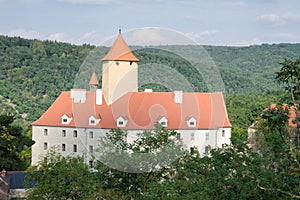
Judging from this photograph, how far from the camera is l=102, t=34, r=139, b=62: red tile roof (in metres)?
41.1

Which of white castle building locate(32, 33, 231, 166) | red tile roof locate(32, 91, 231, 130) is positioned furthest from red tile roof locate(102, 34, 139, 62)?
red tile roof locate(32, 91, 231, 130)

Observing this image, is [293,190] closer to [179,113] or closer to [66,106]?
[179,113]

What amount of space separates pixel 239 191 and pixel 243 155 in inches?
98.4

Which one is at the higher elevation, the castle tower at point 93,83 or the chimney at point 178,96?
the castle tower at point 93,83

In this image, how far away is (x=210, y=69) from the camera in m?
39.7

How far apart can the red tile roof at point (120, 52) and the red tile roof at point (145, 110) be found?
2808 millimetres

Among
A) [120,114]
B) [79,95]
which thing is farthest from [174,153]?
[79,95]

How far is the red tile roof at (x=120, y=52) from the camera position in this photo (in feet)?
135

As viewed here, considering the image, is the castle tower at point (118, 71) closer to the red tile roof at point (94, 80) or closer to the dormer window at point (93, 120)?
the red tile roof at point (94, 80)

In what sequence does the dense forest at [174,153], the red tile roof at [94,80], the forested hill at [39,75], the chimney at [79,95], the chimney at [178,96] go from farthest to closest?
1. the forested hill at [39,75]
2. the red tile roof at [94,80]
3. the chimney at [79,95]
4. the chimney at [178,96]
5. the dense forest at [174,153]

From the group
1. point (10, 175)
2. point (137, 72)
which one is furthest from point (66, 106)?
point (10, 175)

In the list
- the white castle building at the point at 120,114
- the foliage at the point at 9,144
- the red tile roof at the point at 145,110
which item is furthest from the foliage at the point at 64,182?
the white castle building at the point at 120,114

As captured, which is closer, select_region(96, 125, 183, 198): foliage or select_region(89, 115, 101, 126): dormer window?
select_region(96, 125, 183, 198): foliage

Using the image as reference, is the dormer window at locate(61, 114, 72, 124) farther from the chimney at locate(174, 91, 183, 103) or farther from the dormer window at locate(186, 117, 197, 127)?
the dormer window at locate(186, 117, 197, 127)
